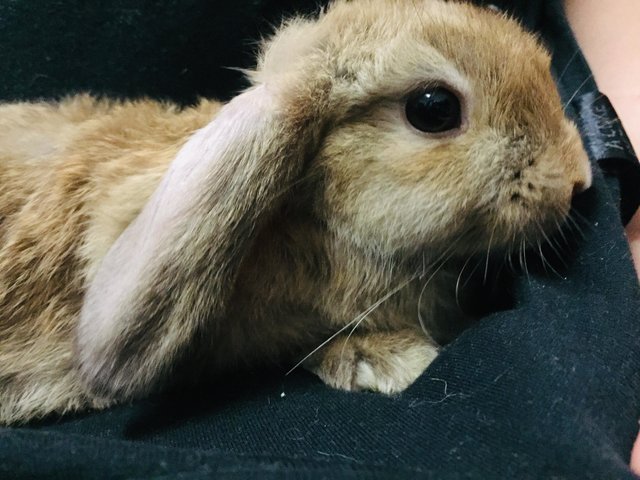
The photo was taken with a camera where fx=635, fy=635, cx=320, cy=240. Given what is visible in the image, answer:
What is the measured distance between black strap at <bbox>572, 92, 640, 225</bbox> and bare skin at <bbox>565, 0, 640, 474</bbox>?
168 millimetres


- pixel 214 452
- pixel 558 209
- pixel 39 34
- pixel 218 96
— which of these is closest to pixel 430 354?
pixel 558 209

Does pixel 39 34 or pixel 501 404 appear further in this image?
pixel 39 34

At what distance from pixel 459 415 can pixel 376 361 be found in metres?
0.26

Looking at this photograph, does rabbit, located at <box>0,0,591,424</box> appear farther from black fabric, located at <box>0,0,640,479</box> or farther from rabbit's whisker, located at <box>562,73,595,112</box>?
rabbit's whisker, located at <box>562,73,595,112</box>

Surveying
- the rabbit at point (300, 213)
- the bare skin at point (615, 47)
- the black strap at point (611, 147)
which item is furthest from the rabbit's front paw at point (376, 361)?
the bare skin at point (615, 47)

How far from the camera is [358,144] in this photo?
957 mm

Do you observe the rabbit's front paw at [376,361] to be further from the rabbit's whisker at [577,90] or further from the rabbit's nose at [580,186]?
the rabbit's whisker at [577,90]

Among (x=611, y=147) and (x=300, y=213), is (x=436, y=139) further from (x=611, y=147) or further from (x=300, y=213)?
(x=611, y=147)

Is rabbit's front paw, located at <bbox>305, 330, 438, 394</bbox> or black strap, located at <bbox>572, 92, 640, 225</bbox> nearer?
rabbit's front paw, located at <bbox>305, 330, 438, 394</bbox>

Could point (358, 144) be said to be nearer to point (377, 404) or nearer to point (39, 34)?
point (377, 404)

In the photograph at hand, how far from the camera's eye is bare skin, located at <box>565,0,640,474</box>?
1.36 m

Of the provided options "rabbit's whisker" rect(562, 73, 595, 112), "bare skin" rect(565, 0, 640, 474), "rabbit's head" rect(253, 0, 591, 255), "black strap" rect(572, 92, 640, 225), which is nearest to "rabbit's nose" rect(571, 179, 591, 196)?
"rabbit's head" rect(253, 0, 591, 255)

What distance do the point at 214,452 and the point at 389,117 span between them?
54cm

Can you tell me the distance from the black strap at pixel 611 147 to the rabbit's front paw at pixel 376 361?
17.8 inches
